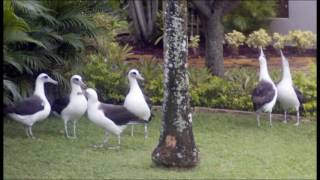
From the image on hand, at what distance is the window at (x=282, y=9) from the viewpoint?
18.0m

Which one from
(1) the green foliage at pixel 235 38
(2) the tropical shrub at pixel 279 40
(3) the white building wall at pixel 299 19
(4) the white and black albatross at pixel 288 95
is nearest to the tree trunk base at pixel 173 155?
(4) the white and black albatross at pixel 288 95

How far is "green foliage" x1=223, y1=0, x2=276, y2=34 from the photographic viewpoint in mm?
17031

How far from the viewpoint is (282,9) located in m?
18.2

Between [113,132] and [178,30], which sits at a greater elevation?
[178,30]

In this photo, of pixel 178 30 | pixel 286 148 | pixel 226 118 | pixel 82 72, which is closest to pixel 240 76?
pixel 226 118

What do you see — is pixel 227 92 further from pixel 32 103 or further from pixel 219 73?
pixel 32 103

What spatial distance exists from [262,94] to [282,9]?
9.02 metres

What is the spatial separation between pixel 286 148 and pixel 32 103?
2.74 m

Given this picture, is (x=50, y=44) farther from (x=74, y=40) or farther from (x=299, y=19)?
(x=299, y=19)

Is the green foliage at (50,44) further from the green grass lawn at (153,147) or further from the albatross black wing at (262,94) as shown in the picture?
the albatross black wing at (262,94)

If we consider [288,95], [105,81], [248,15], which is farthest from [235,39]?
[288,95]

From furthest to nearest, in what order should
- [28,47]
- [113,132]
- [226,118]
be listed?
[226,118], [28,47], [113,132]

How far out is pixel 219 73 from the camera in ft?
Result: 38.8

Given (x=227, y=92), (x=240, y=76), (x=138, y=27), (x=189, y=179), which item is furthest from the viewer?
(x=138, y=27)
